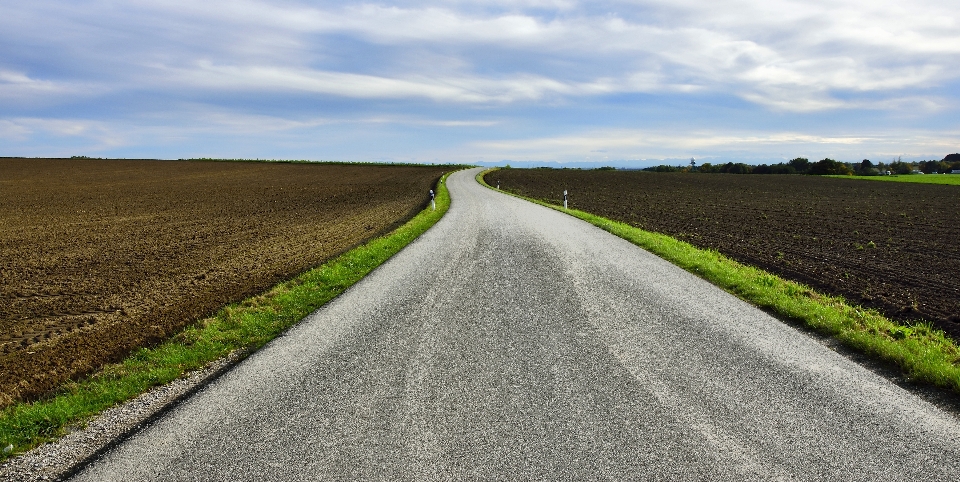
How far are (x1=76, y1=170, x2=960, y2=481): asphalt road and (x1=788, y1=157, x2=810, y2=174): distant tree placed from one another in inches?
4367

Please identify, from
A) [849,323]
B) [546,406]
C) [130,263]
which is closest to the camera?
[546,406]

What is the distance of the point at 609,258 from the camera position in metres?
13.9

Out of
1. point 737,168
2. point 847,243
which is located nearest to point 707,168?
point 737,168

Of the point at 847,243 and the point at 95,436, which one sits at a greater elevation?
the point at 847,243

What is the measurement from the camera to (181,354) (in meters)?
7.82

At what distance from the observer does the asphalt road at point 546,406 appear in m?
4.73

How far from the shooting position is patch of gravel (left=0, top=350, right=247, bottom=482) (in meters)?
5.00

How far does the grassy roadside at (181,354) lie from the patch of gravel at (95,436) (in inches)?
6.7

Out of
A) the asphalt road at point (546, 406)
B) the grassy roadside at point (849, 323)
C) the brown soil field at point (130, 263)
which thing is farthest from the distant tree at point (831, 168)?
the asphalt road at point (546, 406)

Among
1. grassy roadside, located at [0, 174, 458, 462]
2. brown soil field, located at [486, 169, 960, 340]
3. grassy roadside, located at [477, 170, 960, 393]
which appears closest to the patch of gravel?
grassy roadside, located at [0, 174, 458, 462]

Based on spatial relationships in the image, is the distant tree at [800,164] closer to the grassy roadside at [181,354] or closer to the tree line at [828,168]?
the tree line at [828,168]

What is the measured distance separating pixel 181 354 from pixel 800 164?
11889 cm

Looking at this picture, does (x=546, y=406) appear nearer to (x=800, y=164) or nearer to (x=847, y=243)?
(x=847, y=243)

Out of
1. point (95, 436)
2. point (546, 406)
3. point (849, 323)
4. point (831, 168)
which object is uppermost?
point (831, 168)
